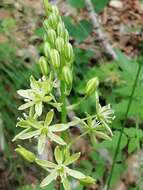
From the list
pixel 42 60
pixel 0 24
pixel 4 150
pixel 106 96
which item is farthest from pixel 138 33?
pixel 42 60

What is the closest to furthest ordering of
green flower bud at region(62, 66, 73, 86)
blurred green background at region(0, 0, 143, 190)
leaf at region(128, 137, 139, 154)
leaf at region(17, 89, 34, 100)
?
green flower bud at region(62, 66, 73, 86)
leaf at region(17, 89, 34, 100)
leaf at region(128, 137, 139, 154)
blurred green background at region(0, 0, 143, 190)

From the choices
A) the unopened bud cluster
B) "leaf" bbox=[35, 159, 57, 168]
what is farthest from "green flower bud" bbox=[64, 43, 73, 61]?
"leaf" bbox=[35, 159, 57, 168]

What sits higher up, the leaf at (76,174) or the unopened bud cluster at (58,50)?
the unopened bud cluster at (58,50)

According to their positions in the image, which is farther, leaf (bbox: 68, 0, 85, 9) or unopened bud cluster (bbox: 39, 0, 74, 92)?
leaf (bbox: 68, 0, 85, 9)

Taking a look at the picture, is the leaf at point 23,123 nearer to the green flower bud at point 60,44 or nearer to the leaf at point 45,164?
the leaf at point 45,164

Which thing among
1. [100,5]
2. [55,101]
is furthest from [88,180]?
[100,5]

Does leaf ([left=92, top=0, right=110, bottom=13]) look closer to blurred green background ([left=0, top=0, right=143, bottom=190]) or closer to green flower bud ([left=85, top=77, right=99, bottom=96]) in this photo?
blurred green background ([left=0, top=0, right=143, bottom=190])

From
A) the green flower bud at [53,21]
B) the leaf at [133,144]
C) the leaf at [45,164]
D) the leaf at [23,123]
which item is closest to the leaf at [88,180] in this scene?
the leaf at [45,164]

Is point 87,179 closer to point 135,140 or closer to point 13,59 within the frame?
point 135,140
